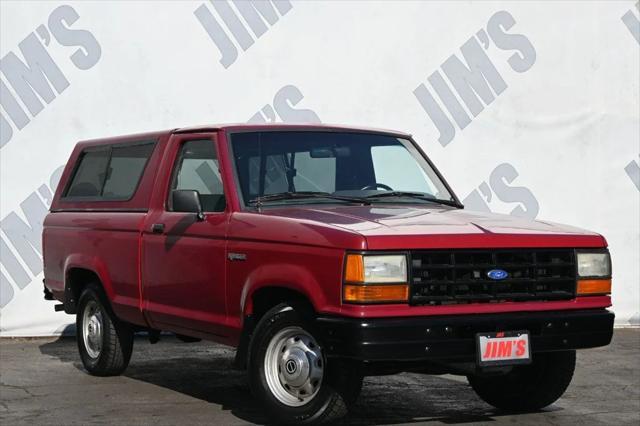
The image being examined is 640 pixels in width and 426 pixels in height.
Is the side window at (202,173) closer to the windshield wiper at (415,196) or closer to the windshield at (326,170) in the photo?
the windshield at (326,170)

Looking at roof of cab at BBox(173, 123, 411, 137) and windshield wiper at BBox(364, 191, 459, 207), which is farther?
roof of cab at BBox(173, 123, 411, 137)

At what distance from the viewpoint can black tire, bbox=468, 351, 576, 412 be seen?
23.1 ft

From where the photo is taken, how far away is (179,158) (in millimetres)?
7910

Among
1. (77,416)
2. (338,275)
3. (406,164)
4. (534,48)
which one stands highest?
(534,48)

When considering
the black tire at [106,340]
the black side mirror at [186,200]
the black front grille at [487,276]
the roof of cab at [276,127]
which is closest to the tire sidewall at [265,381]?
the black front grille at [487,276]

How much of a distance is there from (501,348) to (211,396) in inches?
99.6

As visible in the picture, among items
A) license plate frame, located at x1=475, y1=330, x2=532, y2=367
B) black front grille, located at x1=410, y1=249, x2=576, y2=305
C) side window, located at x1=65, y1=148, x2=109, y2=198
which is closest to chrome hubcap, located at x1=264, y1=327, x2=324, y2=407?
black front grille, located at x1=410, y1=249, x2=576, y2=305

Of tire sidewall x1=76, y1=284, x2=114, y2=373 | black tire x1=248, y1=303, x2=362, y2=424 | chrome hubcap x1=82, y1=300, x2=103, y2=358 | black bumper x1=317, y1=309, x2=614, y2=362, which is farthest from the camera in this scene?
chrome hubcap x1=82, y1=300, x2=103, y2=358

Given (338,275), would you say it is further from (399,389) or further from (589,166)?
(589,166)

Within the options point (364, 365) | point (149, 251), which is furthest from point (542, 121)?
point (364, 365)

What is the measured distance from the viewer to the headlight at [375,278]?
5.88 m

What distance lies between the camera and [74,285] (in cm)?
920

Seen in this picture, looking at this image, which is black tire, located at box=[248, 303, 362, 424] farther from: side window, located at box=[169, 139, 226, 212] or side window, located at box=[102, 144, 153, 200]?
side window, located at box=[102, 144, 153, 200]

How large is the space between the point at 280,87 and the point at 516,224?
589 cm
